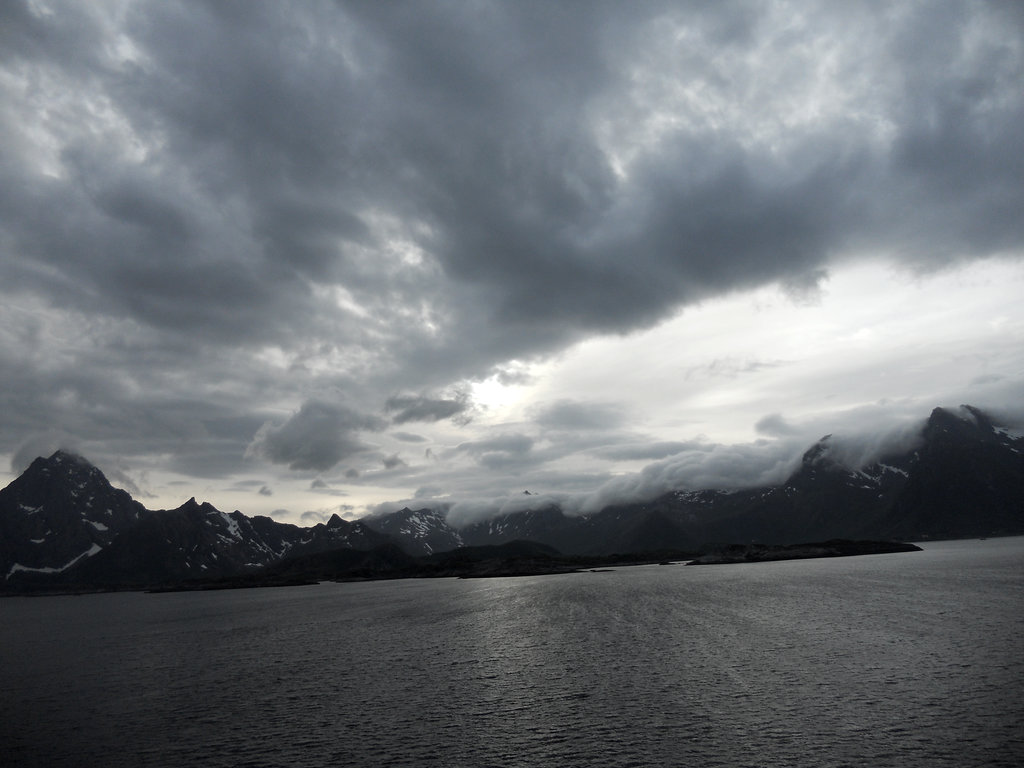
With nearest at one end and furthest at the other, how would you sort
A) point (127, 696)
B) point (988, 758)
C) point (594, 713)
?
point (988, 758)
point (594, 713)
point (127, 696)

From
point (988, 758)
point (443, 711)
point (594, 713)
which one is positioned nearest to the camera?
point (988, 758)

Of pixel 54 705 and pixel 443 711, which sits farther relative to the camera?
pixel 54 705

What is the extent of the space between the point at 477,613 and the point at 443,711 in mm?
86836

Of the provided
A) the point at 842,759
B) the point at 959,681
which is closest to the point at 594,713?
the point at 842,759

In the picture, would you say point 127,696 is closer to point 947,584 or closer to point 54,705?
point 54,705

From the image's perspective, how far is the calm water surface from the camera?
3988 centimetres

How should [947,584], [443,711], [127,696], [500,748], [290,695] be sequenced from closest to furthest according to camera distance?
[500,748] < [443,711] < [290,695] < [127,696] < [947,584]

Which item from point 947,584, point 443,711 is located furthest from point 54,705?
point 947,584

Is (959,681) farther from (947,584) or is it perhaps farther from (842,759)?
(947,584)

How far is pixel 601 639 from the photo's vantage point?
276ft

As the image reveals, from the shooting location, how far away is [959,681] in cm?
5059

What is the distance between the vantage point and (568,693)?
180 feet

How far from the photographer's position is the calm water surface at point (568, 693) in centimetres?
3988

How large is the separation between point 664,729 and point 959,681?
27522 mm
